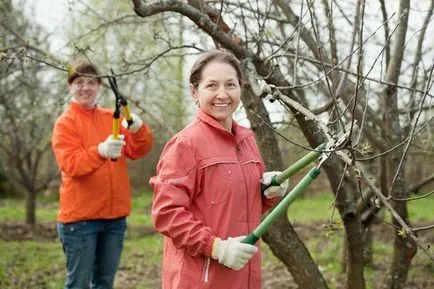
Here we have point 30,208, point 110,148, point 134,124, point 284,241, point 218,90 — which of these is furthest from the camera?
point 30,208

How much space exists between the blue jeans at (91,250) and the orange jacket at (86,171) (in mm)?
70

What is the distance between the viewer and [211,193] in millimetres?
2617

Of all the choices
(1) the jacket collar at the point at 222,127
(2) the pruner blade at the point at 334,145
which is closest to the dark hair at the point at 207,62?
(1) the jacket collar at the point at 222,127

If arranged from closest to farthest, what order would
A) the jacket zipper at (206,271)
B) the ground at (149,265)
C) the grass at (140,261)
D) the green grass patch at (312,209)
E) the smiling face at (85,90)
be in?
the jacket zipper at (206,271) < the smiling face at (85,90) < the ground at (149,265) < the grass at (140,261) < the green grass patch at (312,209)

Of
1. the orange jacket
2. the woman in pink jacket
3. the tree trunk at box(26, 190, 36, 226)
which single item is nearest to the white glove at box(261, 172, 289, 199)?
the woman in pink jacket

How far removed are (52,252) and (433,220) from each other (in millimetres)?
6214

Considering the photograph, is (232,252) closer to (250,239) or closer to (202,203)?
(250,239)

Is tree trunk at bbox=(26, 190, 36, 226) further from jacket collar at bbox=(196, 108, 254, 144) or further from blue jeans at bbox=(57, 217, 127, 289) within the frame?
jacket collar at bbox=(196, 108, 254, 144)

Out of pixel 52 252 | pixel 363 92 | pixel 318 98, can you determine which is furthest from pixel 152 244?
pixel 363 92

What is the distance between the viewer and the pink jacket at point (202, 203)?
2.53 m

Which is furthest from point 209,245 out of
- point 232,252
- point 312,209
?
point 312,209

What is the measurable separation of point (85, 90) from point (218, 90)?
5.70ft

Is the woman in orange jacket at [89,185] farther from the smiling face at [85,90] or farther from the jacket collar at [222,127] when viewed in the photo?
the jacket collar at [222,127]

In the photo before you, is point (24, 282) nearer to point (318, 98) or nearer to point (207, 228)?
point (318, 98)
